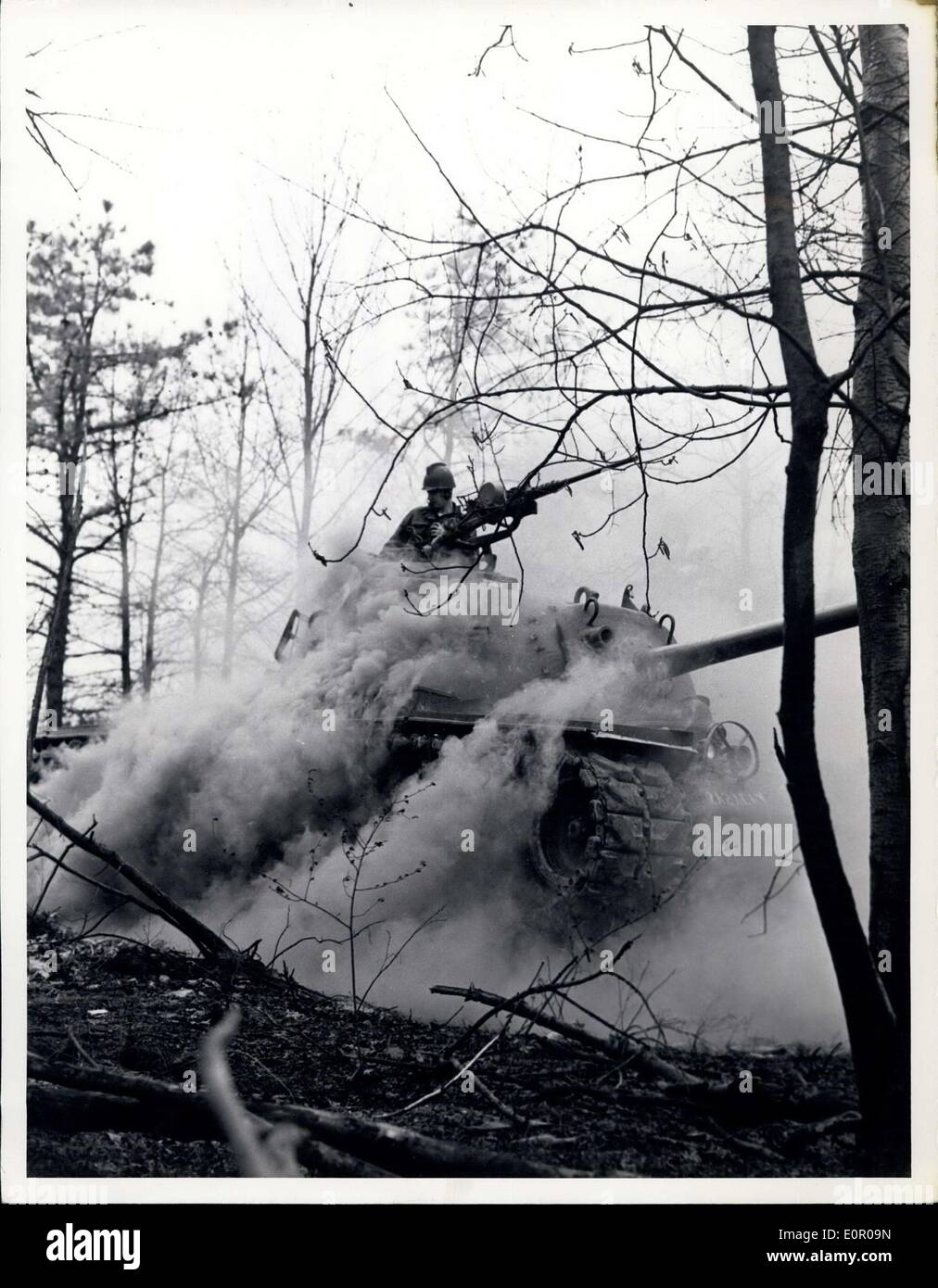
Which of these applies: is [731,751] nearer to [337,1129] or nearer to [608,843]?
[608,843]

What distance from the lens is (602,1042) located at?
16.5 feet

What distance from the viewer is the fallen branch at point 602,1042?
4883 mm

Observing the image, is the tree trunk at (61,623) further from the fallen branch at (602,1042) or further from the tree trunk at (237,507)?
the fallen branch at (602,1042)

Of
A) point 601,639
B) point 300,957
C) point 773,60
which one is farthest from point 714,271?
point 300,957

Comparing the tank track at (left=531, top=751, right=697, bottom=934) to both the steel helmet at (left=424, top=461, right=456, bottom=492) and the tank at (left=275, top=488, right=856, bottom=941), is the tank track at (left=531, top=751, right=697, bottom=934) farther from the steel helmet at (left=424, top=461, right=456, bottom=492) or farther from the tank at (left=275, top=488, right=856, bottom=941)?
the steel helmet at (left=424, top=461, right=456, bottom=492)

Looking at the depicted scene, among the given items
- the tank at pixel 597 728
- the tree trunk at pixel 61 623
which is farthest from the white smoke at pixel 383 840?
the tree trunk at pixel 61 623

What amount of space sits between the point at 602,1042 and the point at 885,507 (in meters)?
2.34

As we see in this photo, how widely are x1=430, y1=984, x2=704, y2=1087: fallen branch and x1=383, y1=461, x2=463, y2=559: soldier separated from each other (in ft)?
8.88

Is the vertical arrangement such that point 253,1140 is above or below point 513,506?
below

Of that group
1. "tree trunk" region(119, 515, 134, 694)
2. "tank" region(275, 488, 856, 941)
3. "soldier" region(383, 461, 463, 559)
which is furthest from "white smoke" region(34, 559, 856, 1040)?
"tree trunk" region(119, 515, 134, 694)

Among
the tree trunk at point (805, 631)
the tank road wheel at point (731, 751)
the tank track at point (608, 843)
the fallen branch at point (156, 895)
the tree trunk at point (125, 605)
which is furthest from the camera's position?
the tree trunk at point (125, 605)

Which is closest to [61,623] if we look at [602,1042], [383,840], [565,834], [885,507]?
[383,840]

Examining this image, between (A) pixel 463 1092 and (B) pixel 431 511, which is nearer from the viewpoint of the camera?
(A) pixel 463 1092

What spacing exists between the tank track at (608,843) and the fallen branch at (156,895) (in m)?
1.76
